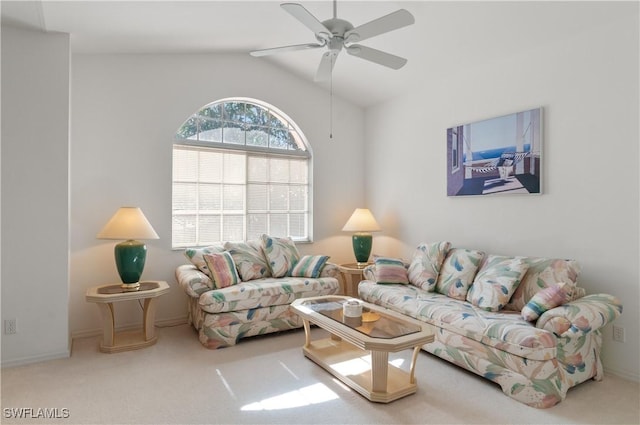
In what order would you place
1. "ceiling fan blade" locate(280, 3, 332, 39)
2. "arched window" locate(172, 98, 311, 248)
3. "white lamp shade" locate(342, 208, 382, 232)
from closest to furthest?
"ceiling fan blade" locate(280, 3, 332, 39) < "arched window" locate(172, 98, 311, 248) < "white lamp shade" locate(342, 208, 382, 232)

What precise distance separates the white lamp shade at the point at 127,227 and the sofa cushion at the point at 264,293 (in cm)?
81

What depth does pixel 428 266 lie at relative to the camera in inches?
150

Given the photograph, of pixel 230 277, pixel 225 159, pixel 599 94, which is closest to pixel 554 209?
pixel 599 94

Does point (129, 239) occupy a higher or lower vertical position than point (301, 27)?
lower

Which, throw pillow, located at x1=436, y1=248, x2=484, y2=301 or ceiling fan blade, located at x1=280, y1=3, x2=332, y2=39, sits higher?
ceiling fan blade, located at x1=280, y1=3, x2=332, y2=39

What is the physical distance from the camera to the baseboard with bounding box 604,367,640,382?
2.78m

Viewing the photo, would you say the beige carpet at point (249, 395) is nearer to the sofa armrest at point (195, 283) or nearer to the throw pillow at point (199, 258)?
the sofa armrest at point (195, 283)

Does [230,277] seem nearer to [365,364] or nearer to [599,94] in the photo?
[365,364]

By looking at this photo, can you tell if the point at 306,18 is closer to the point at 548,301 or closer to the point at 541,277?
the point at 548,301

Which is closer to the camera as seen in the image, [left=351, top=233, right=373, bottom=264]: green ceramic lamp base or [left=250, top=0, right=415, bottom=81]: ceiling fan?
[left=250, top=0, right=415, bottom=81]: ceiling fan

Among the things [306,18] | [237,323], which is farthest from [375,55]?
[237,323]

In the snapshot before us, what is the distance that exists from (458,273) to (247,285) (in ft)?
6.70

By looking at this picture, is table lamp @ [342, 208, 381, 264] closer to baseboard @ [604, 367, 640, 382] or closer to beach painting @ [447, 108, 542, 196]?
beach painting @ [447, 108, 542, 196]

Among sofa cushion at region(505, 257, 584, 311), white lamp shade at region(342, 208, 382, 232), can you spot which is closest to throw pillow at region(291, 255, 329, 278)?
white lamp shade at region(342, 208, 382, 232)
